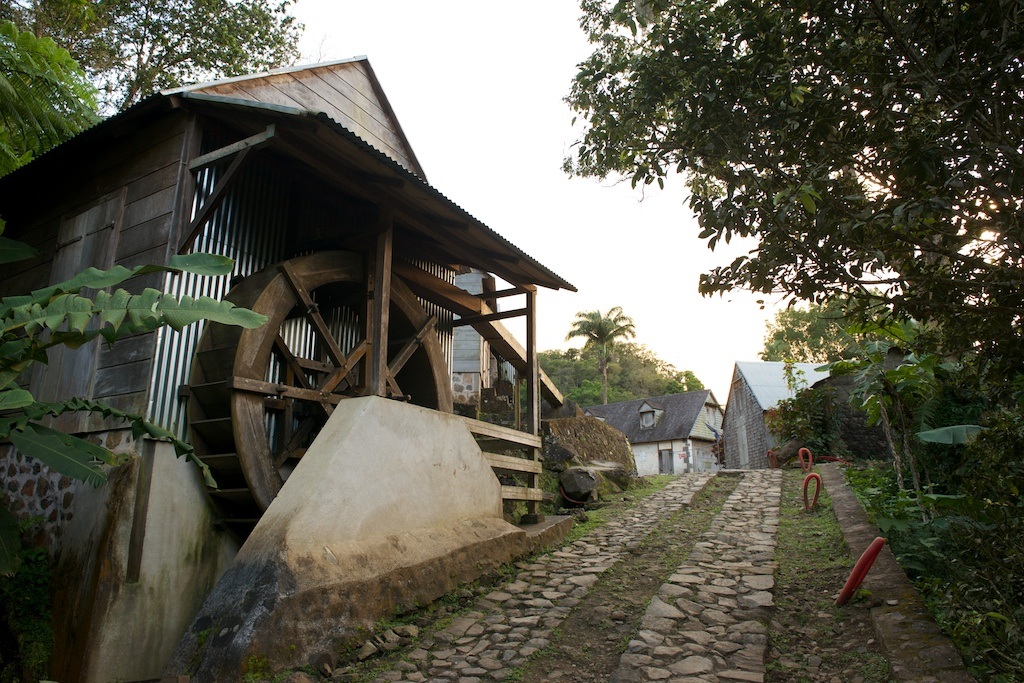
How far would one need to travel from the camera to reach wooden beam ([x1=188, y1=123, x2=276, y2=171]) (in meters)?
5.16

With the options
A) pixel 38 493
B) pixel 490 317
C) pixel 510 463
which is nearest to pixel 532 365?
pixel 490 317

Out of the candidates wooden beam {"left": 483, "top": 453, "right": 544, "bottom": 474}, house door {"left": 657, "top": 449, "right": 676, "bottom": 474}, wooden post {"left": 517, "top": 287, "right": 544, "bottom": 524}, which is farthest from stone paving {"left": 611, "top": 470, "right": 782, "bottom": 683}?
house door {"left": 657, "top": 449, "right": 676, "bottom": 474}

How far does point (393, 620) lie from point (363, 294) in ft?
12.7

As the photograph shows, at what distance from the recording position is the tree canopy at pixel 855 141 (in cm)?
324

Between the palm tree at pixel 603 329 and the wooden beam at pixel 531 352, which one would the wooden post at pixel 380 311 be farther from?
the palm tree at pixel 603 329

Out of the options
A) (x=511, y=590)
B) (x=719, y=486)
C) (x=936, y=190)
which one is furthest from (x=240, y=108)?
(x=719, y=486)

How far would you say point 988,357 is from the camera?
13.5 ft

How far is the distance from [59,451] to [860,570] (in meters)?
5.11

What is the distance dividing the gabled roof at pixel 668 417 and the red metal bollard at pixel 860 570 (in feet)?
80.6

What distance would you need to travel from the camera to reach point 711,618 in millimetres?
4441

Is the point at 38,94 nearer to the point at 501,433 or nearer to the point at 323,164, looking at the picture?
the point at 323,164

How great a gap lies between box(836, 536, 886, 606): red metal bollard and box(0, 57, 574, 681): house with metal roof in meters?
2.69

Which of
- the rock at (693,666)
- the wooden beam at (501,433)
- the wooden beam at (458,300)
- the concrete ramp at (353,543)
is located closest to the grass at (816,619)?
the rock at (693,666)

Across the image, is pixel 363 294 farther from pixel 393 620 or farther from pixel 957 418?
pixel 957 418
